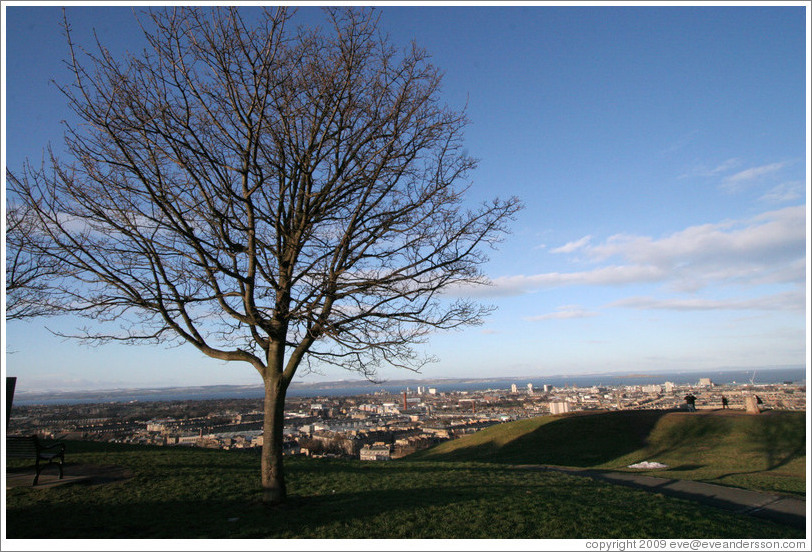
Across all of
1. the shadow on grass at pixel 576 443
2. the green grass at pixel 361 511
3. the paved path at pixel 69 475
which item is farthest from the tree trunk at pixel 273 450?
the shadow on grass at pixel 576 443

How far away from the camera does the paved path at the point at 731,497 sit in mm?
8188

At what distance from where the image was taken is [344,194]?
854 cm

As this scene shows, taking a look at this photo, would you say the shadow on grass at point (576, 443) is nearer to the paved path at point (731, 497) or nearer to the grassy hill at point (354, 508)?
the paved path at point (731, 497)

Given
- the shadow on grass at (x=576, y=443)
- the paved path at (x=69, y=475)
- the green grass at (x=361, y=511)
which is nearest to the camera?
the green grass at (x=361, y=511)

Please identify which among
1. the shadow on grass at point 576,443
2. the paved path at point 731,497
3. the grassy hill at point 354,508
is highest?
the grassy hill at point 354,508

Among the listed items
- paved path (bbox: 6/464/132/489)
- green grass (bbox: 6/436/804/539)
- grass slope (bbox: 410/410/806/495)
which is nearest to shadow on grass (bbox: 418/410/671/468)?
grass slope (bbox: 410/410/806/495)

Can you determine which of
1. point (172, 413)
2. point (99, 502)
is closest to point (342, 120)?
point (99, 502)

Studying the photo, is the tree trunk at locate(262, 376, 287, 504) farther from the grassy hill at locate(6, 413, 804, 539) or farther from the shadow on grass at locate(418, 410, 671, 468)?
the shadow on grass at locate(418, 410, 671, 468)

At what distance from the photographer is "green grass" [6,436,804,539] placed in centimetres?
607

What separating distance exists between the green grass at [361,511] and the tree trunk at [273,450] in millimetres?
232

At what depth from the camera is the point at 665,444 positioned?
1936cm

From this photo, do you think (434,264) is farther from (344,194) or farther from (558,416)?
(558,416)

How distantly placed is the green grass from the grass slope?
5942 mm

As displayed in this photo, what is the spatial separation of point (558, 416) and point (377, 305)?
2075 centimetres
